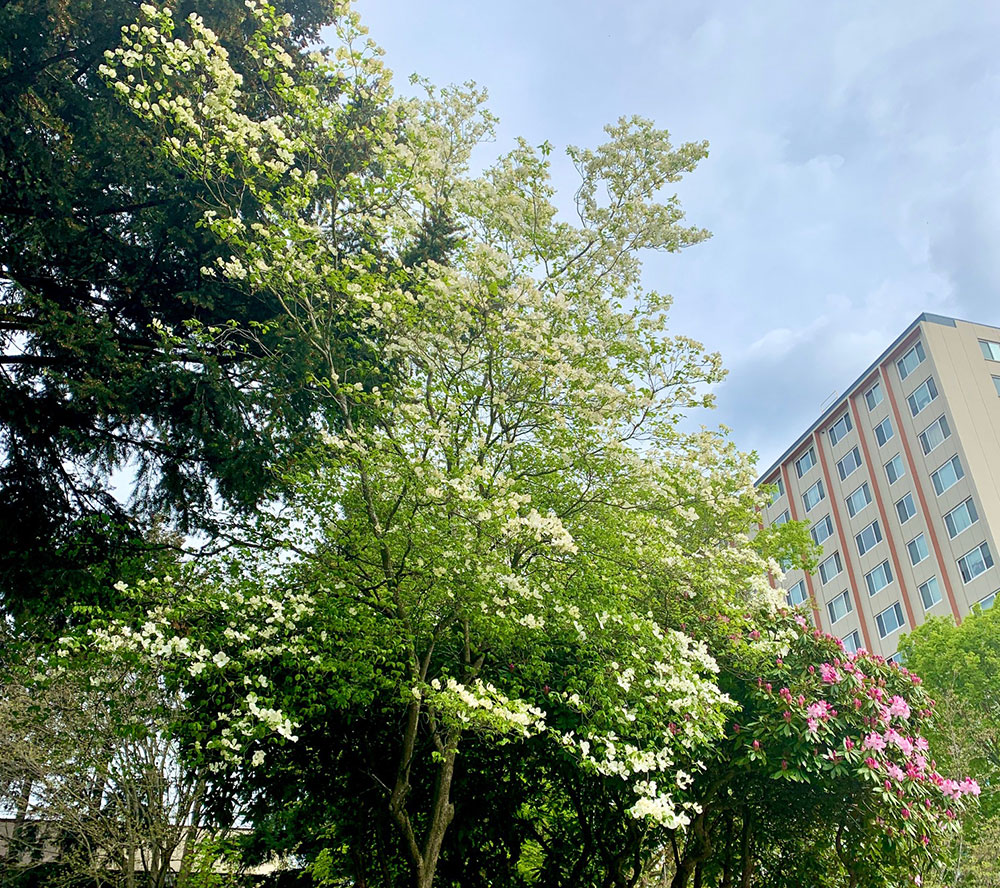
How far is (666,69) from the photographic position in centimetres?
1044

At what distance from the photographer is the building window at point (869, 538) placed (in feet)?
114

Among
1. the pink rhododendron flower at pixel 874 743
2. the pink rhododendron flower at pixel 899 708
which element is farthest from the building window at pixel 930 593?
the pink rhododendron flower at pixel 874 743

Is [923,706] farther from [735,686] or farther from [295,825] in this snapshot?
[295,825]

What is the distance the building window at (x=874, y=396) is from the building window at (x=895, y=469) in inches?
127

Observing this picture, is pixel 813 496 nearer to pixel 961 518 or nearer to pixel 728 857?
pixel 961 518

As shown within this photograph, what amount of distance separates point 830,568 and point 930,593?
7.26 metres

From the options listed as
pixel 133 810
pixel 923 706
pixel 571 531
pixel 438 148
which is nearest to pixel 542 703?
pixel 571 531

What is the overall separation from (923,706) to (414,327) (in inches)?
302

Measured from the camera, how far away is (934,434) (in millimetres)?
32344

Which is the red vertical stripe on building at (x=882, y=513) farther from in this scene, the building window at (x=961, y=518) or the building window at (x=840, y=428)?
the building window at (x=961, y=518)

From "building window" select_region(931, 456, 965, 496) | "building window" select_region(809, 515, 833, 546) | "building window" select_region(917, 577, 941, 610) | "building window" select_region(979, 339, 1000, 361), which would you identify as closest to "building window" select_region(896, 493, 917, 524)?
"building window" select_region(931, 456, 965, 496)

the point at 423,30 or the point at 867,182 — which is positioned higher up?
the point at 867,182

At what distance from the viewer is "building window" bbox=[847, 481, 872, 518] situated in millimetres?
36094

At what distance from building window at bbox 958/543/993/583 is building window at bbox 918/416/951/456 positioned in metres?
5.02
